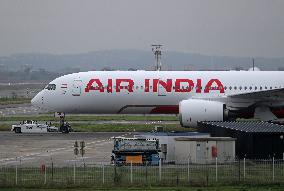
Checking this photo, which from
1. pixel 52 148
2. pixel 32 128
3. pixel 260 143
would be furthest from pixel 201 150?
pixel 32 128

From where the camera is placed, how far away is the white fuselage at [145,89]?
57625 mm

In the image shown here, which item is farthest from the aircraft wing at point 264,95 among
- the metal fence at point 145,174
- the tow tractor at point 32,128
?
the metal fence at point 145,174

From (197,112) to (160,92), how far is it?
4.40 metres

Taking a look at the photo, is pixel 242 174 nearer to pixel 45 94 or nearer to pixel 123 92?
pixel 123 92

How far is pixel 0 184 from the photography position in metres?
30.5

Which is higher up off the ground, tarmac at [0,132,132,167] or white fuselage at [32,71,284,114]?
white fuselage at [32,71,284,114]

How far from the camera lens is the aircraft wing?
5491cm

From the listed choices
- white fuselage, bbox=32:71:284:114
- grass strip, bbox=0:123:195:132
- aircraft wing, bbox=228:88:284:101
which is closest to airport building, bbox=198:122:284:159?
aircraft wing, bbox=228:88:284:101

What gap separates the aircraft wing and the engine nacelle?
7.37 ft

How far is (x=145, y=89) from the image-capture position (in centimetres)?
5759

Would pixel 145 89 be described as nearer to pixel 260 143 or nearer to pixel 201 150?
pixel 201 150

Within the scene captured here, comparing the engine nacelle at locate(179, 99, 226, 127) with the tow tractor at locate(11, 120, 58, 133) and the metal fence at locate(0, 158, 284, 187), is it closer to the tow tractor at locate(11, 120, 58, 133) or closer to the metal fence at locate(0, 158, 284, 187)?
the tow tractor at locate(11, 120, 58, 133)

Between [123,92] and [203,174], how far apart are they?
83.7 ft

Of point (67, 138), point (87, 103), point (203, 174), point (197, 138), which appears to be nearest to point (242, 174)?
point (203, 174)
